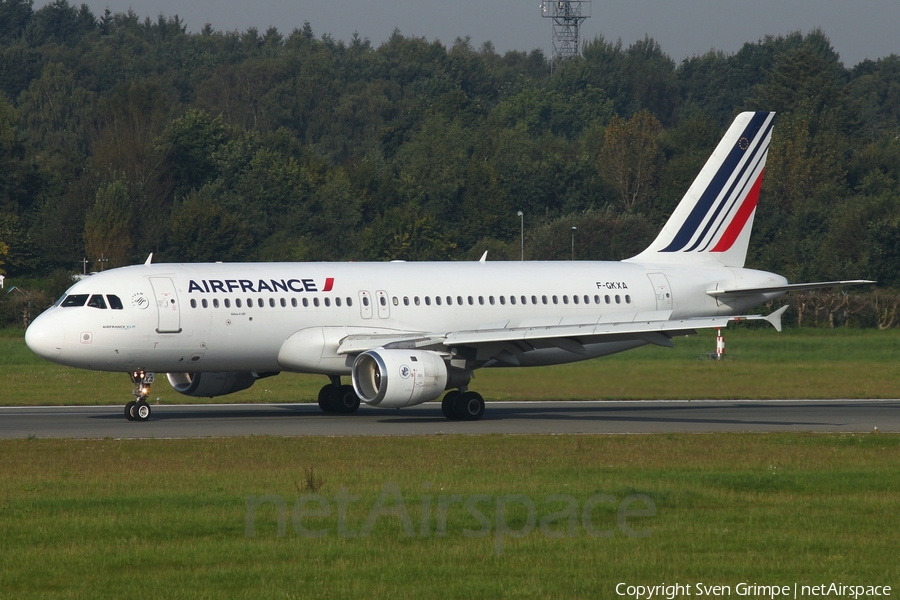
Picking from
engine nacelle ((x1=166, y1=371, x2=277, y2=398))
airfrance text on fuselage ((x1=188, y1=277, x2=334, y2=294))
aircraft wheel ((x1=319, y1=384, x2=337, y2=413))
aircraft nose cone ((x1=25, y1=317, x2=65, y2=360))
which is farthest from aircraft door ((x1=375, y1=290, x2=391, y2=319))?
aircraft nose cone ((x1=25, y1=317, x2=65, y2=360))

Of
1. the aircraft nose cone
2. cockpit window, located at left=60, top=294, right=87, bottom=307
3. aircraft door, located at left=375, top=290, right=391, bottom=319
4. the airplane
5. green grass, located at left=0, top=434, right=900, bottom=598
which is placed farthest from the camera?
aircraft door, located at left=375, top=290, right=391, bottom=319

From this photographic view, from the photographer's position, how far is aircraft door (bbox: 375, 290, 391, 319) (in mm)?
35125

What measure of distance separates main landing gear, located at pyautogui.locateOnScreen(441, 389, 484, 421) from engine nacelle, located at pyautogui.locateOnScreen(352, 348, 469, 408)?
140 cm

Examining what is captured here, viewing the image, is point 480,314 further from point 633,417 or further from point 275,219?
point 275,219

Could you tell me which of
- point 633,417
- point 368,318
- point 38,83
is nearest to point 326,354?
point 368,318

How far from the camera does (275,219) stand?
109m

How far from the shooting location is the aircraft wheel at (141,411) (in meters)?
32.6

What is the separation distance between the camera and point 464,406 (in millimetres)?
33406

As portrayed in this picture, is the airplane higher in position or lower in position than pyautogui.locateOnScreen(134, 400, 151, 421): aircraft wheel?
higher

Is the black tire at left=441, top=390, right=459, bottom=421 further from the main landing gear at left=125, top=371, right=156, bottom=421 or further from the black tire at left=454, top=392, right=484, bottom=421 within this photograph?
the main landing gear at left=125, top=371, right=156, bottom=421

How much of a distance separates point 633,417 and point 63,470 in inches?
628

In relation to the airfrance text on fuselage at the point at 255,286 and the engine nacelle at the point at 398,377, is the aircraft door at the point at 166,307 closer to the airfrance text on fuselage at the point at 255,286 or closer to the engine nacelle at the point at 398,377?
the airfrance text on fuselage at the point at 255,286

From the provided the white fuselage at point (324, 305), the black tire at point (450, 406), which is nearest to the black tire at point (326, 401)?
the white fuselage at point (324, 305)

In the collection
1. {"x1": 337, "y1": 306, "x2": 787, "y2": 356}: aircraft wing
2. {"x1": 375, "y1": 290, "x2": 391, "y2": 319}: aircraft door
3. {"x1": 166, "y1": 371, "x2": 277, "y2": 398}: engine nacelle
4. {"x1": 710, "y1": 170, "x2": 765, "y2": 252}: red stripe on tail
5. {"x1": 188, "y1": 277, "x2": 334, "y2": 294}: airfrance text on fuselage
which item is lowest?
{"x1": 166, "y1": 371, "x2": 277, "y2": 398}: engine nacelle
